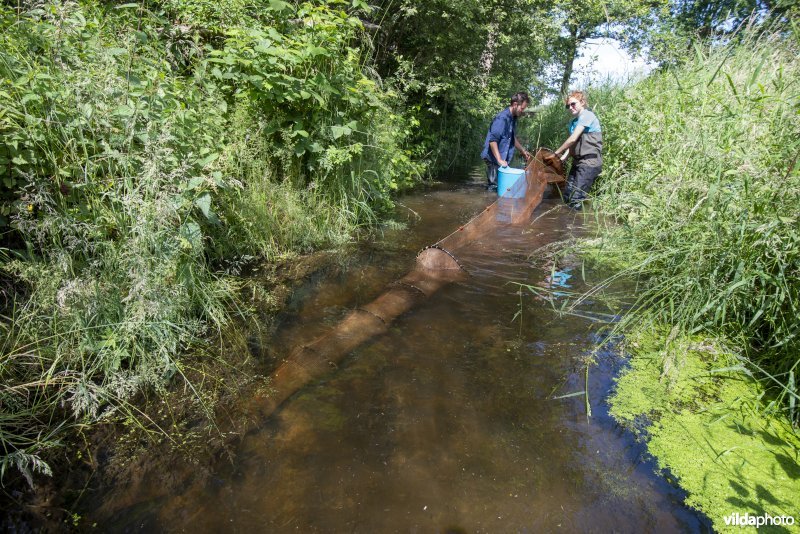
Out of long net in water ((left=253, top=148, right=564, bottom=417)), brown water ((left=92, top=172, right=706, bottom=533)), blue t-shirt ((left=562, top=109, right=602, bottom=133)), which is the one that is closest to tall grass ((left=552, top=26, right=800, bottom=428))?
brown water ((left=92, top=172, right=706, bottom=533))

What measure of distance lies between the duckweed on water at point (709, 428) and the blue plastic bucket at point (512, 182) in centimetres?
313

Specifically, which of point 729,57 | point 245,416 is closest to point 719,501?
point 245,416

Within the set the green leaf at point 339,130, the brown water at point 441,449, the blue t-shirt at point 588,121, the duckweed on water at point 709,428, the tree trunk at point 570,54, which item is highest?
the tree trunk at point 570,54

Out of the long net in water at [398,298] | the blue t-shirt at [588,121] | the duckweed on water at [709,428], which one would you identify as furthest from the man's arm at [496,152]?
the duckweed on water at [709,428]

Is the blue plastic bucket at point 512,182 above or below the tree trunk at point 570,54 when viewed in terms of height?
below

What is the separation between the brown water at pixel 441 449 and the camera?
77.4 inches

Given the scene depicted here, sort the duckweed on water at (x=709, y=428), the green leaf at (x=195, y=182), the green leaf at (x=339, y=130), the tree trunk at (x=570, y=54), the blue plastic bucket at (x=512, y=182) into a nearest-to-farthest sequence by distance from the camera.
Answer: the duckweed on water at (x=709, y=428) < the green leaf at (x=195, y=182) < the green leaf at (x=339, y=130) < the blue plastic bucket at (x=512, y=182) < the tree trunk at (x=570, y=54)

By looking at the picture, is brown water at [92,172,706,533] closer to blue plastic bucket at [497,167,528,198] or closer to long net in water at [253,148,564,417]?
long net in water at [253,148,564,417]

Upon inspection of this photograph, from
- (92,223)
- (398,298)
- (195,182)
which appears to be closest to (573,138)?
(398,298)

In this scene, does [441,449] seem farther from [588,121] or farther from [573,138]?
[588,121]

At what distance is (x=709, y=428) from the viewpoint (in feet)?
8.11

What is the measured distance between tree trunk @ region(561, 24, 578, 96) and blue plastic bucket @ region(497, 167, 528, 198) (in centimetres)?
1267

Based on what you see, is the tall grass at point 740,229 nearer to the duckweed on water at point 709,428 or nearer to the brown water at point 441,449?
the duckweed on water at point 709,428

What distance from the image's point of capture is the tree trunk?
57.8 ft
